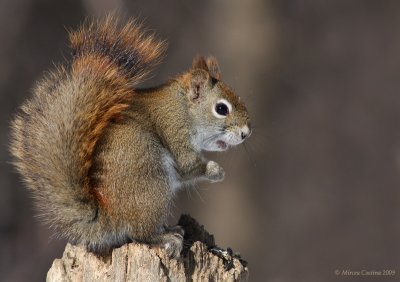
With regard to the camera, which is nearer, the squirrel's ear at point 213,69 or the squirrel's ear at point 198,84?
the squirrel's ear at point 198,84

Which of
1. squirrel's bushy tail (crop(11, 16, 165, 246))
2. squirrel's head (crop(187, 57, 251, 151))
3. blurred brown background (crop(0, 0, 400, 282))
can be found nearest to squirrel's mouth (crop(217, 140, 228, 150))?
squirrel's head (crop(187, 57, 251, 151))

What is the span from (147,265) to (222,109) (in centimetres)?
58

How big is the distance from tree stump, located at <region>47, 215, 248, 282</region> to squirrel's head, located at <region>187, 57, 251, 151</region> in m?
0.32

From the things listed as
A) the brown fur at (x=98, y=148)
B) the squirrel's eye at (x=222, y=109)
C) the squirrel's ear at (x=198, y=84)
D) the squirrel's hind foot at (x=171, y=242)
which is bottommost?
the squirrel's hind foot at (x=171, y=242)

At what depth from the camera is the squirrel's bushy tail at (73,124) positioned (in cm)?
219

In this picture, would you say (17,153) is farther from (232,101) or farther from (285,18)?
(285,18)

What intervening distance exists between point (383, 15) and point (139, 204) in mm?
3275

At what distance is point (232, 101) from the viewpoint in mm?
2543

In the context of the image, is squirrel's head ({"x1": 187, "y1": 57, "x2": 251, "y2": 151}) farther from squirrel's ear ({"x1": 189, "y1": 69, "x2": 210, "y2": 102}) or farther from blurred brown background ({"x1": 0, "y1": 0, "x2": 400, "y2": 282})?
blurred brown background ({"x1": 0, "y1": 0, "x2": 400, "y2": 282})

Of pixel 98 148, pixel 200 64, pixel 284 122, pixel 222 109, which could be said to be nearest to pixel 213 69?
pixel 200 64

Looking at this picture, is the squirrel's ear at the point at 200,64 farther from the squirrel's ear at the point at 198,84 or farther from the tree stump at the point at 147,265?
the tree stump at the point at 147,265

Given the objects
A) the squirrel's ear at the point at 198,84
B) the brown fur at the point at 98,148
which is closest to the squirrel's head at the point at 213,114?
the squirrel's ear at the point at 198,84

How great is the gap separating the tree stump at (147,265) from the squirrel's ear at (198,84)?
0.44 m

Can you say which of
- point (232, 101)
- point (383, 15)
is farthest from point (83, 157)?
point (383, 15)
